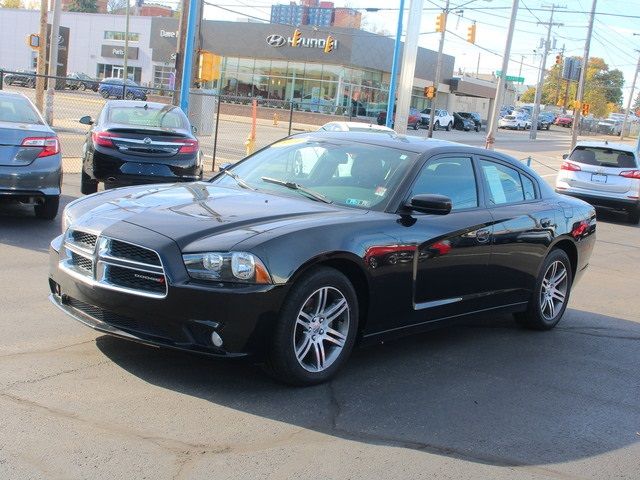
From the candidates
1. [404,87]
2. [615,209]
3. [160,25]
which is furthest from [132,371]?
[160,25]

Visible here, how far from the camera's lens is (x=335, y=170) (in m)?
6.15

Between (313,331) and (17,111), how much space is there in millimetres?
6947

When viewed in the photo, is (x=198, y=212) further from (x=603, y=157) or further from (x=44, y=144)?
(x=603, y=157)

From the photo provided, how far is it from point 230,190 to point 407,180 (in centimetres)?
129

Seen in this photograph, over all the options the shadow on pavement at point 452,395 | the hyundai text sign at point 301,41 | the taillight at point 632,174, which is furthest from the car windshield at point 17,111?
the hyundai text sign at point 301,41

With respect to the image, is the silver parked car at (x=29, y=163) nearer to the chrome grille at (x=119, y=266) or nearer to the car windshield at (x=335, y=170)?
the car windshield at (x=335, y=170)

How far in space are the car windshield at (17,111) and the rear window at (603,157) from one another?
1245 centimetres

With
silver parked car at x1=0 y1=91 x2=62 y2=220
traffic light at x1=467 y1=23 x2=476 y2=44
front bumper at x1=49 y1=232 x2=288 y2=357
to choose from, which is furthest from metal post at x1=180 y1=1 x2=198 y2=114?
traffic light at x1=467 y1=23 x2=476 y2=44

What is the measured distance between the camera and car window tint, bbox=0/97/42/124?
10.3 meters

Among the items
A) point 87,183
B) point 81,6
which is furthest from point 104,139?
point 81,6

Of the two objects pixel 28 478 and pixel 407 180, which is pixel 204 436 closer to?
pixel 28 478

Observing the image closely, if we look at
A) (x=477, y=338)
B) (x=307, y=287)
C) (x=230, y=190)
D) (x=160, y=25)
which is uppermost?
(x=160, y=25)

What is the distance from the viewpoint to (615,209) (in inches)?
729

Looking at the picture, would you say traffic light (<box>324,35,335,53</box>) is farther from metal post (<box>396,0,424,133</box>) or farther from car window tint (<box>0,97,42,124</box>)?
car window tint (<box>0,97,42,124</box>)
